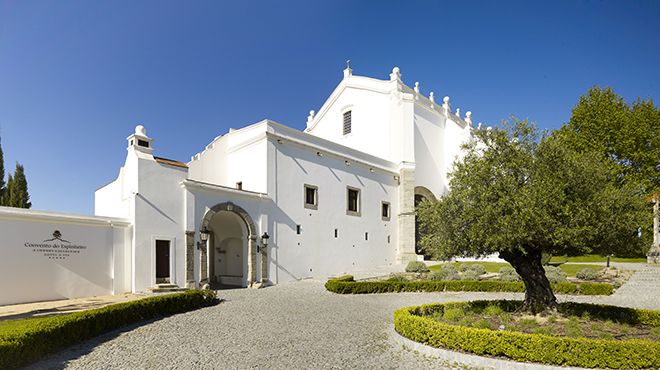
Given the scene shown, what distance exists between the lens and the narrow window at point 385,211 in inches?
1257

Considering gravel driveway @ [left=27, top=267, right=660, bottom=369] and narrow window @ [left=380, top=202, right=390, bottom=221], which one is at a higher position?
narrow window @ [left=380, top=202, right=390, bottom=221]

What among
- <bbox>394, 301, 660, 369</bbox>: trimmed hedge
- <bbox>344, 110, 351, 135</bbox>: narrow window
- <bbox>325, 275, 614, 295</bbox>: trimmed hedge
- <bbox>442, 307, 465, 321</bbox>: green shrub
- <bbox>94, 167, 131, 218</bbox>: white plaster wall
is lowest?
<bbox>325, 275, 614, 295</bbox>: trimmed hedge

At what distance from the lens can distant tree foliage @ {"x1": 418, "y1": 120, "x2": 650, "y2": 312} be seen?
9547 mm

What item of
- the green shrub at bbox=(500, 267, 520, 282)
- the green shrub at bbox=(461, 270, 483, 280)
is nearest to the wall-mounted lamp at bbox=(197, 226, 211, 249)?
the green shrub at bbox=(461, 270, 483, 280)

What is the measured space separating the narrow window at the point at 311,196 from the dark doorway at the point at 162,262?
9.50 metres

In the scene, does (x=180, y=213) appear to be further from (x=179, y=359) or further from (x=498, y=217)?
(x=498, y=217)

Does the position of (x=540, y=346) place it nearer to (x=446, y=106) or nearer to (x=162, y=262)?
(x=162, y=262)

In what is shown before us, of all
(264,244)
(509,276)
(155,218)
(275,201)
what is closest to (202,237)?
(155,218)

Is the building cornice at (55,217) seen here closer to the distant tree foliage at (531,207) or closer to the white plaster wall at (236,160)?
the white plaster wall at (236,160)

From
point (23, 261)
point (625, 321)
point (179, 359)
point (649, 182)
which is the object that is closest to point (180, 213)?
point (23, 261)

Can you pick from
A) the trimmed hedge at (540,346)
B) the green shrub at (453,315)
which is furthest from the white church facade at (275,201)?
the trimmed hedge at (540,346)

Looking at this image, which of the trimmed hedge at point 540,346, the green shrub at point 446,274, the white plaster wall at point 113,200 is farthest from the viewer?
the green shrub at point 446,274

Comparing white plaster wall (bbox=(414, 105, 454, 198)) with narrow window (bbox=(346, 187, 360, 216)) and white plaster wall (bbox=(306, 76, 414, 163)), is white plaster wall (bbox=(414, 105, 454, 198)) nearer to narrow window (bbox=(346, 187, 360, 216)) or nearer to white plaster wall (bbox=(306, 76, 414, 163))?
white plaster wall (bbox=(306, 76, 414, 163))

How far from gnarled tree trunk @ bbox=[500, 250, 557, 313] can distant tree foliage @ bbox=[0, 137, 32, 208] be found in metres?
47.0
